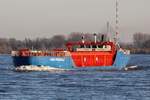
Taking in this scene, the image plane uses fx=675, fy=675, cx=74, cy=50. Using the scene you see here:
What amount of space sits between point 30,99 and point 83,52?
52.0 metres

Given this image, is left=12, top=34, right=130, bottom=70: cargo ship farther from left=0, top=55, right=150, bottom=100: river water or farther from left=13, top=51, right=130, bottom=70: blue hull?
left=0, top=55, right=150, bottom=100: river water

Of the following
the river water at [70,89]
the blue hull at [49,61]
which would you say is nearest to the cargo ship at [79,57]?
the blue hull at [49,61]

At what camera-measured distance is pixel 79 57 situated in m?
107

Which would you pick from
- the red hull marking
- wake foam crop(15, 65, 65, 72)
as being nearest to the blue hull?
wake foam crop(15, 65, 65, 72)

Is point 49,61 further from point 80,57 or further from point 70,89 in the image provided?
point 70,89

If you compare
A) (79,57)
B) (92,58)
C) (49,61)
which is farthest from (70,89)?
(92,58)

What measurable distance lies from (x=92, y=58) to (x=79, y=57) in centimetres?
271

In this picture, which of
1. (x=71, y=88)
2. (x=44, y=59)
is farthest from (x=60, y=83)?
(x=44, y=59)

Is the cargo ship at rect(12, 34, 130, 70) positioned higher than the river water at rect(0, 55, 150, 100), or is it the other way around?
the cargo ship at rect(12, 34, 130, 70)

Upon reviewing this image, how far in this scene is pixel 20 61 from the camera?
3937 inches

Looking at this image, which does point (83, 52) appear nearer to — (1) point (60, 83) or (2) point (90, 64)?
(2) point (90, 64)

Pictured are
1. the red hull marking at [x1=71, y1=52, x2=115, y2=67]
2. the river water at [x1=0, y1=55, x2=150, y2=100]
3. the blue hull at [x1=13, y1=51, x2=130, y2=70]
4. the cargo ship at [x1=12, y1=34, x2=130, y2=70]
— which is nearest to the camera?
the river water at [x1=0, y1=55, x2=150, y2=100]

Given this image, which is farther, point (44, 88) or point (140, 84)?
point (140, 84)

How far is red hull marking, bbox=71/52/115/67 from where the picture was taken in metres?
107
